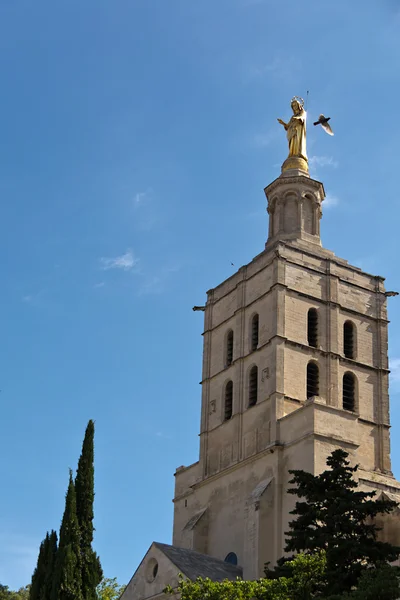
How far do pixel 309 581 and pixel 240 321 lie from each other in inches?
747

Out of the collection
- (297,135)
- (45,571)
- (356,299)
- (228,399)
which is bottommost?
(45,571)

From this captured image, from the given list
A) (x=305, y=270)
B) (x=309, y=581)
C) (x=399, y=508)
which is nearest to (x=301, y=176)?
(x=305, y=270)

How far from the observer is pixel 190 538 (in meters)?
44.1

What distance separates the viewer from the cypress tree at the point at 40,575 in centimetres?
3188

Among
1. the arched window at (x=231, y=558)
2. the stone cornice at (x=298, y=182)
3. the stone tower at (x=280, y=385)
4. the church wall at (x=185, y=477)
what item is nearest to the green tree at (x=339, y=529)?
the stone tower at (x=280, y=385)

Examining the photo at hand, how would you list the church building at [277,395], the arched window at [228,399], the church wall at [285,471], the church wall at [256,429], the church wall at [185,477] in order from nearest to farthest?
the church wall at [285,471]
the church building at [277,395]
the church wall at [256,429]
the arched window at [228,399]
the church wall at [185,477]

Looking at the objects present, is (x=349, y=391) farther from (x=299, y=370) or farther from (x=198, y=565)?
(x=198, y=565)

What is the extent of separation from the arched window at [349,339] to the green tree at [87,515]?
16065 millimetres

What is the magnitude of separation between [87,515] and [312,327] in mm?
16869

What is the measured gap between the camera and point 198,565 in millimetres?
38844

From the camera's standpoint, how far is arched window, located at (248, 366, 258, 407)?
45.0 metres

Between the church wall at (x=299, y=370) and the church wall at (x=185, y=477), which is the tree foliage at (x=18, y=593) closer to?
the church wall at (x=185, y=477)

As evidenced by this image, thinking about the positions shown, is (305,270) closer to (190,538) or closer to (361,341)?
(361,341)

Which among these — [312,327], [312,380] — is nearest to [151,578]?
[312,380]
